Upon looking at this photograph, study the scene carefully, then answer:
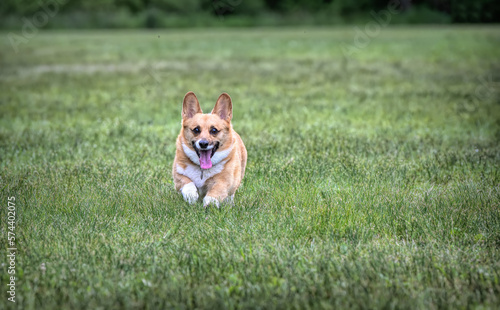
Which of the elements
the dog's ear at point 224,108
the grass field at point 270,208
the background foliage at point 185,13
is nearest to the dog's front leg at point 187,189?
the grass field at point 270,208

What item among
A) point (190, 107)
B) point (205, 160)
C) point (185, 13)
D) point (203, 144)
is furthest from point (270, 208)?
point (185, 13)

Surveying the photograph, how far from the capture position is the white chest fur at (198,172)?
538cm

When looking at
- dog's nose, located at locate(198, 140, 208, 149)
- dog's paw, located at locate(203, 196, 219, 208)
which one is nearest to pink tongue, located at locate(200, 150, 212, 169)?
dog's nose, located at locate(198, 140, 208, 149)

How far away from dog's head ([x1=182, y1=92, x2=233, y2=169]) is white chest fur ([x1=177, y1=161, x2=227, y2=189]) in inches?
3.6

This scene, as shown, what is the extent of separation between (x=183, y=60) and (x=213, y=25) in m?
32.8

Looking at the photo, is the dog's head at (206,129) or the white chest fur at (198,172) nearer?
the dog's head at (206,129)

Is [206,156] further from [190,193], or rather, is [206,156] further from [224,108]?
[224,108]

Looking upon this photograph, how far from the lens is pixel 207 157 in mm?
5320

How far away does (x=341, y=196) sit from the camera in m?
5.62

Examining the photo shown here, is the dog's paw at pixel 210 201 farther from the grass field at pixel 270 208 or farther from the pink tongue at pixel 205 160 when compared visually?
the pink tongue at pixel 205 160

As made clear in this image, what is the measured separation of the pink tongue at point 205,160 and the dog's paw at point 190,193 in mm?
211

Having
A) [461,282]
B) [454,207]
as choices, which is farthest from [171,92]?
[461,282]

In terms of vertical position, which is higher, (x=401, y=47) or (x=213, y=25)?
(x=213, y=25)

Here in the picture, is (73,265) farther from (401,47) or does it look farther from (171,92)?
(401,47)
